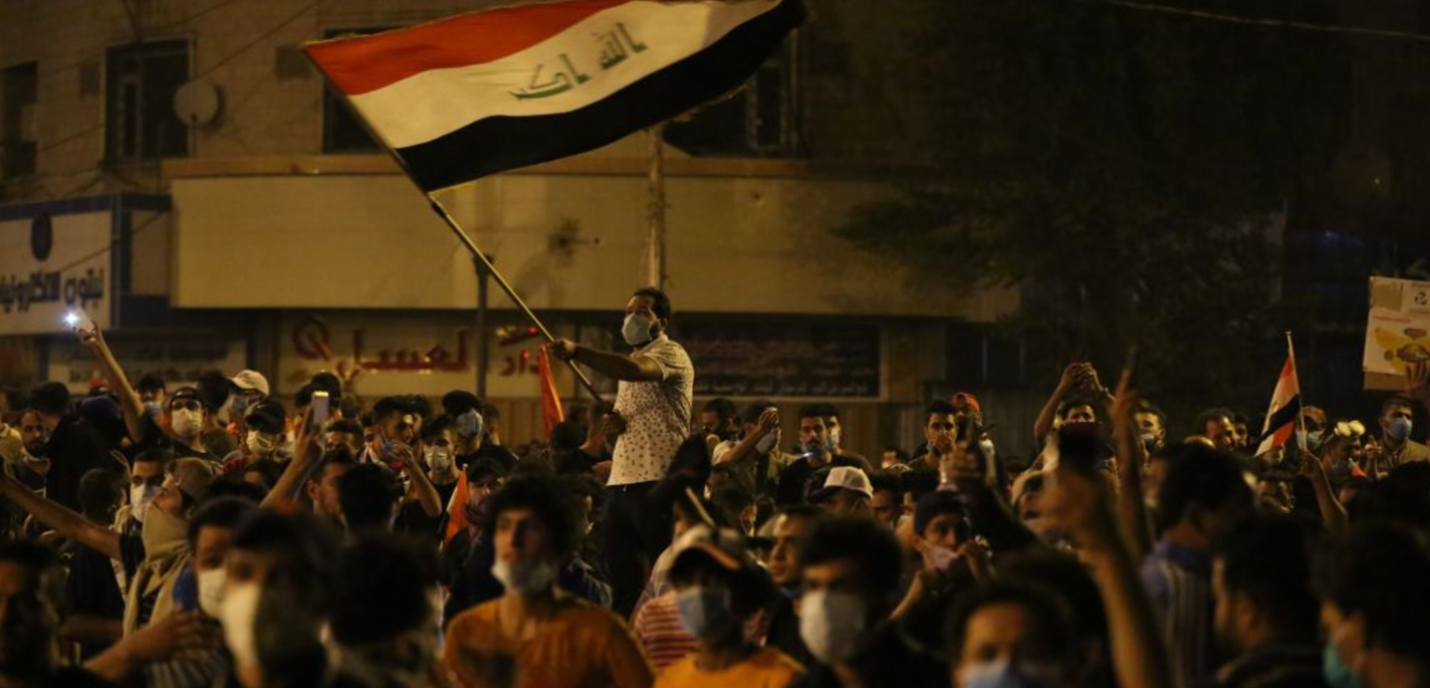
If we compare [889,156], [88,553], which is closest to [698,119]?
[889,156]

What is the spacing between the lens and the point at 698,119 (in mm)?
32000

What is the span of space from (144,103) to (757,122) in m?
7.94

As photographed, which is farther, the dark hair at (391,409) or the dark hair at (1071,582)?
the dark hair at (391,409)

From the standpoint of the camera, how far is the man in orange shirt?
7238mm

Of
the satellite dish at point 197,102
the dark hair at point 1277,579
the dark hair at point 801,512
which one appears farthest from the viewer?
the satellite dish at point 197,102

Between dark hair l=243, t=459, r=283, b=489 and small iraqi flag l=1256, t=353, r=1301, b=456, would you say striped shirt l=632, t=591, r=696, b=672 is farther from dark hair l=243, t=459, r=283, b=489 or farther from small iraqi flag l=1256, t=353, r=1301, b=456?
small iraqi flag l=1256, t=353, r=1301, b=456

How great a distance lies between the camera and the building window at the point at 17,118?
118ft

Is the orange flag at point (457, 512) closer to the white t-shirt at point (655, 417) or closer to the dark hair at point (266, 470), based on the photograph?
the white t-shirt at point (655, 417)

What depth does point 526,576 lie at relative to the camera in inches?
287

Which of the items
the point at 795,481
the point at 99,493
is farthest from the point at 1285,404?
the point at 99,493

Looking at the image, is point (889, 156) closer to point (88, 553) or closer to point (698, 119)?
point (698, 119)

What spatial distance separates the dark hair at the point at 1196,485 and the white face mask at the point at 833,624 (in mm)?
1040

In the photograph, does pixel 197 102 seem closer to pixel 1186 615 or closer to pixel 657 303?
pixel 657 303

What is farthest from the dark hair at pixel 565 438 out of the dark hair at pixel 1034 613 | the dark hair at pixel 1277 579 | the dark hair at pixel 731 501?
the dark hair at pixel 1034 613
